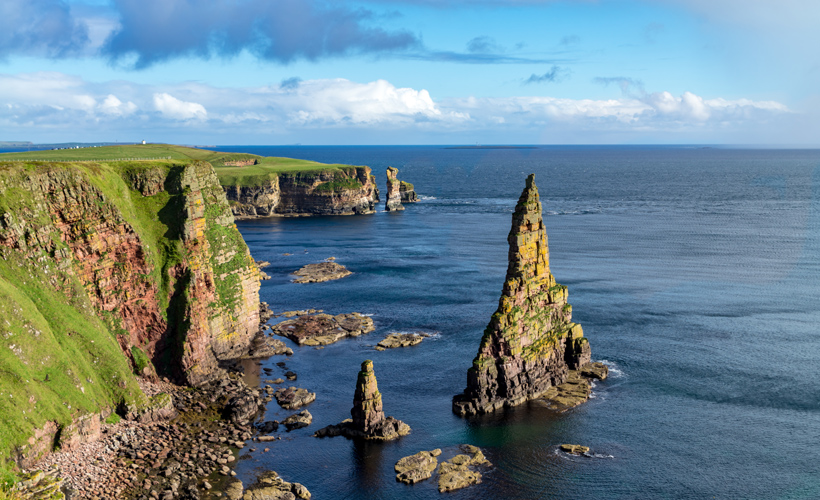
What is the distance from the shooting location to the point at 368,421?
73938 mm

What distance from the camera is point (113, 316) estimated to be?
81.8 metres

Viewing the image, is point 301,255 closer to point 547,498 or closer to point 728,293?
point 728,293

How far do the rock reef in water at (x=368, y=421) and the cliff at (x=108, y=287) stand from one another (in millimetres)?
23222

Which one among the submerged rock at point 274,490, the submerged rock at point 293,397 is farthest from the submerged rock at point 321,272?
the submerged rock at point 274,490

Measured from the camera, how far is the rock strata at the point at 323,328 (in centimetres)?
10800

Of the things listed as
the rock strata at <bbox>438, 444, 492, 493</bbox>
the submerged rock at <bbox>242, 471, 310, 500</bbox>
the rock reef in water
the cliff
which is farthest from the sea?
Result: the cliff

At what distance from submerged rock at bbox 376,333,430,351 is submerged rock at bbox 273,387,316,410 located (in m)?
20.5

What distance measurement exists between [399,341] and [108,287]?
44.3 meters

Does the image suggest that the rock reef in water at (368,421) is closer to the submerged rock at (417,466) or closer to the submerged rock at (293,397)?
the submerged rock at (417,466)

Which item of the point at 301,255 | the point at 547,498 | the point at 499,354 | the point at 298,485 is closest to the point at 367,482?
the point at 298,485

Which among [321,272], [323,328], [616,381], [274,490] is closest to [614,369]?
[616,381]

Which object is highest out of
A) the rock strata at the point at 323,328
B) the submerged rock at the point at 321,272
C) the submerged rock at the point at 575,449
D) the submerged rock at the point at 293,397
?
the submerged rock at the point at 321,272

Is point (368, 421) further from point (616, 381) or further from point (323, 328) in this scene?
point (323, 328)

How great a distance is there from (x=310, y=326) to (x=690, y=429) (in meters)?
62.9
